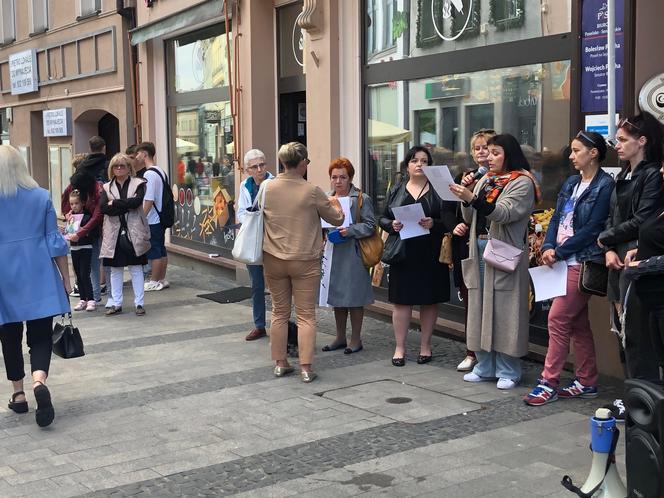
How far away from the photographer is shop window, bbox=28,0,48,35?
750 inches

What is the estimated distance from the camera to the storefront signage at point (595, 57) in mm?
6207

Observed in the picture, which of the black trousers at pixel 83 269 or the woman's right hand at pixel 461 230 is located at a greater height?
the woman's right hand at pixel 461 230

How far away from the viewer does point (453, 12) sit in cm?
828

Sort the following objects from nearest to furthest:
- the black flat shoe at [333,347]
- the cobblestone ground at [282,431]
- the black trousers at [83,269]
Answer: the cobblestone ground at [282,431] < the black flat shoe at [333,347] < the black trousers at [83,269]

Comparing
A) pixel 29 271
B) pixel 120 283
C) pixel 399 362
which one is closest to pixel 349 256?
pixel 399 362

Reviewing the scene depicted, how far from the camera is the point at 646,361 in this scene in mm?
5066

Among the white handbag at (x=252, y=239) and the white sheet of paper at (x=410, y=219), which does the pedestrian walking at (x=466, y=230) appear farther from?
the white handbag at (x=252, y=239)

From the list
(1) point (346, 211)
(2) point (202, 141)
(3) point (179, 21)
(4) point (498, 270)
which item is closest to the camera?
(4) point (498, 270)

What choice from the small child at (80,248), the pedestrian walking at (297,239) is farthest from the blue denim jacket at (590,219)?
the small child at (80,248)

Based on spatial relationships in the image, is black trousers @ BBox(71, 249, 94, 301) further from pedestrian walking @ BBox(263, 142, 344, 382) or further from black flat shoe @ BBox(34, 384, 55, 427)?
black flat shoe @ BBox(34, 384, 55, 427)

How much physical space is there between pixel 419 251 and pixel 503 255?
1.00 meters

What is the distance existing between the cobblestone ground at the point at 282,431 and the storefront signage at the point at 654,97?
197 cm

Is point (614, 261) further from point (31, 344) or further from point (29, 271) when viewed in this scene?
point (31, 344)

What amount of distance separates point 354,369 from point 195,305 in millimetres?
3696
